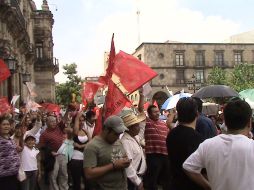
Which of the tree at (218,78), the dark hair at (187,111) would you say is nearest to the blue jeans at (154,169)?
the dark hair at (187,111)

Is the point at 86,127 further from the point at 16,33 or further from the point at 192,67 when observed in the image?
the point at 192,67

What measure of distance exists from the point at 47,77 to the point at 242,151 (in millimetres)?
50347

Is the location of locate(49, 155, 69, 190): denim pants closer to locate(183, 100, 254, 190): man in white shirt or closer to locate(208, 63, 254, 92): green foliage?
locate(183, 100, 254, 190): man in white shirt

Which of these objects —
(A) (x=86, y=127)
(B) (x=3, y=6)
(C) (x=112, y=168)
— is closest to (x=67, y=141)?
(A) (x=86, y=127)

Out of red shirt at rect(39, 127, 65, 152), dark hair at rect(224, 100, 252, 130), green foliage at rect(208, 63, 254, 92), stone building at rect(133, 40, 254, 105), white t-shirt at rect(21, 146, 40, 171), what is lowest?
white t-shirt at rect(21, 146, 40, 171)

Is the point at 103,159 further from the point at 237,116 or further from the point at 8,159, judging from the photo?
the point at 8,159

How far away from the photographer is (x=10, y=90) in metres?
25.4

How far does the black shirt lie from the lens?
184 inches

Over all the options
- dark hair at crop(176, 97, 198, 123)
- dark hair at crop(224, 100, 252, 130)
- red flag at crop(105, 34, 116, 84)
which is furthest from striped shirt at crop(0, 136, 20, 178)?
dark hair at crop(224, 100, 252, 130)

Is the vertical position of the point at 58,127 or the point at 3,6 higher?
the point at 3,6

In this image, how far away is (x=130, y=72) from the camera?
7852 millimetres

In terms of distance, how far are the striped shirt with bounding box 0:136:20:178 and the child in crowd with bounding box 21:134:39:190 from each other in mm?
1932

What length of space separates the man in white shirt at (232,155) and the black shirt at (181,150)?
712mm

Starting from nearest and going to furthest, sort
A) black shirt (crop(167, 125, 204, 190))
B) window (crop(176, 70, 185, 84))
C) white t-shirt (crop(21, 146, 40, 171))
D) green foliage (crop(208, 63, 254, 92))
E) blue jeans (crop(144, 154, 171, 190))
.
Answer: black shirt (crop(167, 125, 204, 190))
blue jeans (crop(144, 154, 171, 190))
white t-shirt (crop(21, 146, 40, 171))
green foliage (crop(208, 63, 254, 92))
window (crop(176, 70, 185, 84))
